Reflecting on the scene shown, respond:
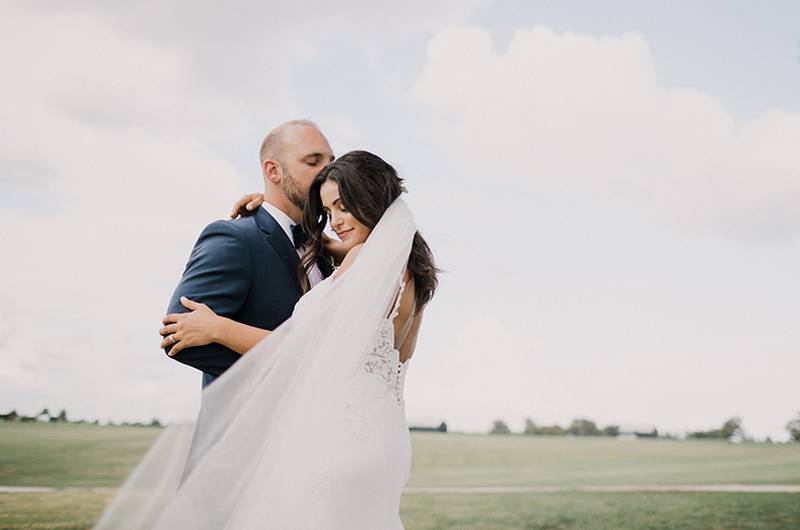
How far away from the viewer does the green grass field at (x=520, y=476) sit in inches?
412

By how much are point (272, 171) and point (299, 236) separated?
37cm

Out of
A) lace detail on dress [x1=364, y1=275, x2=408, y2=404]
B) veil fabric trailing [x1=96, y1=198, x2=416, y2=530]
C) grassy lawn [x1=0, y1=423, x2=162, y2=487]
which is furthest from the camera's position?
grassy lawn [x1=0, y1=423, x2=162, y2=487]

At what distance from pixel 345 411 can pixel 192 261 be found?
104 centimetres

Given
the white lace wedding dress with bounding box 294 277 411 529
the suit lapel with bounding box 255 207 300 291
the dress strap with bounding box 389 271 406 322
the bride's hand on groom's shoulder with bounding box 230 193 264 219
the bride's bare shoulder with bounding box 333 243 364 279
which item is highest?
the bride's hand on groom's shoulder with bounding box 230 193 264 219

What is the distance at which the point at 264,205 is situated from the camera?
13.1 feet

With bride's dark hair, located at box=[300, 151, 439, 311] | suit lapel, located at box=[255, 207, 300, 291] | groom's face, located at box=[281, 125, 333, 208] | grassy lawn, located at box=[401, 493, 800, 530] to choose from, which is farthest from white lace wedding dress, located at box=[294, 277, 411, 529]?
grassy lawn, located at box=[401, 493, 800, 530]

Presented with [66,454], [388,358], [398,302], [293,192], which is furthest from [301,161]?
[66,454]

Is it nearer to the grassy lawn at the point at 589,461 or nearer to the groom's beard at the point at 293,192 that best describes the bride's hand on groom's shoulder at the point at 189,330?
the groom's beard at the point at 293,192

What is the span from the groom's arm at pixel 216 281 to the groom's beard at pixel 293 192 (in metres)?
0.37

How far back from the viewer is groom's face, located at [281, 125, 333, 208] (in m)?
3.94

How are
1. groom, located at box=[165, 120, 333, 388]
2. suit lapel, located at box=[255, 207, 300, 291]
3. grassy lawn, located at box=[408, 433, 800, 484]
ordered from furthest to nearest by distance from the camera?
grassy lawn, located at box=[408, 433, 800, 484] < suit lapel, located at box=[255, 207, 300, 291] < groom, located at box=[165, 120, 333, 388]

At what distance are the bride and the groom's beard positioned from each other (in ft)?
2.38

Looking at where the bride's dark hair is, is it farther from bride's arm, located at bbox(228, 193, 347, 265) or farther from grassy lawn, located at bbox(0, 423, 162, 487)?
grassy lawn, located at bbox(0, 423, 162, 487)

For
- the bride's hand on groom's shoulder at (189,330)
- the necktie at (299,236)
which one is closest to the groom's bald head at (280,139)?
the necktie at (299,236)
